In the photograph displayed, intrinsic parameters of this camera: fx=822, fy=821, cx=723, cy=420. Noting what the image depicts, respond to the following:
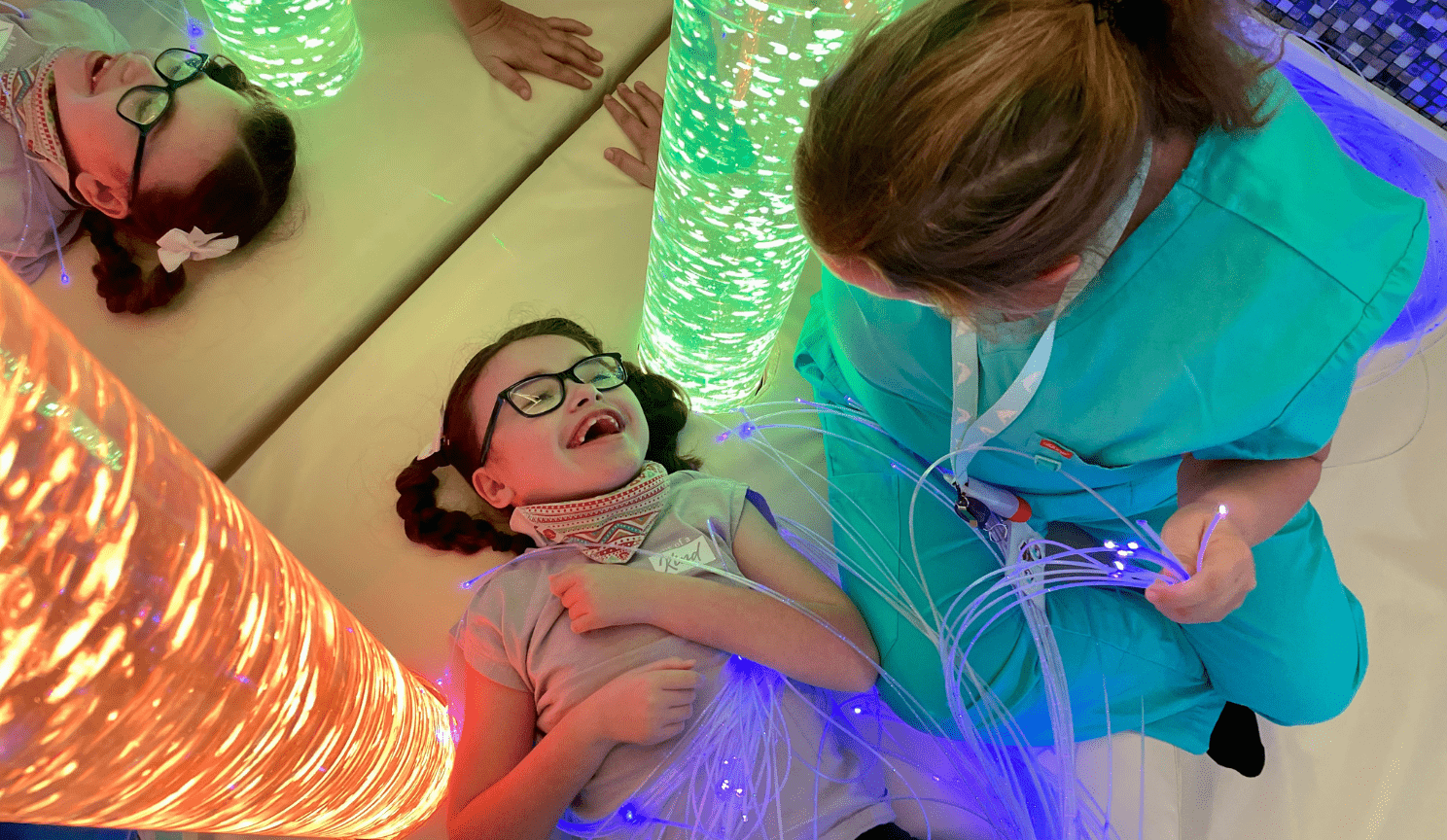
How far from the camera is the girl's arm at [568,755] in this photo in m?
0.94

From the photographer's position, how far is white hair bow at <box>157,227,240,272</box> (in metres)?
1.27

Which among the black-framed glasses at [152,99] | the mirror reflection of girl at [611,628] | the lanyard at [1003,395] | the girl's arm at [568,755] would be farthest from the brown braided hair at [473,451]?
the black-framed glasses at [152,99]

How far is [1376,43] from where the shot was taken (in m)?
1.06

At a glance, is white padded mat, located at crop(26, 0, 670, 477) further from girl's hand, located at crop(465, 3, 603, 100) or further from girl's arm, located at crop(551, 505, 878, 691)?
girl's arm, located at crop(551, 505, 878, 691)

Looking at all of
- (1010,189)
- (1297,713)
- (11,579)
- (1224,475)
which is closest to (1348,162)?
(1224,475)

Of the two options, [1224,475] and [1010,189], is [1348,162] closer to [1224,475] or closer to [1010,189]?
[1224,475]

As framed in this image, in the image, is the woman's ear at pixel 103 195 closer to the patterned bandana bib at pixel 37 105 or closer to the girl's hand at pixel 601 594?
the patterned bandana bib at pixel 37 105

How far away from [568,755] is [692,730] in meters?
0.15

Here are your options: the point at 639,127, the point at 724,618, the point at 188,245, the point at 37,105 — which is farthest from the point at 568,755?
the point at 37,105

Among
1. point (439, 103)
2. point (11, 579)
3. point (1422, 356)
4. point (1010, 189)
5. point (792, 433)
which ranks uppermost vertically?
point (1010, 189)

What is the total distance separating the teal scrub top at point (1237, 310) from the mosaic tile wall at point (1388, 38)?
0.45m

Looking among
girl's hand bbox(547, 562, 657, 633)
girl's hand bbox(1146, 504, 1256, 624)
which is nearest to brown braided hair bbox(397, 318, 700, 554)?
girl's hand bbox(547, 562, 657, 633)

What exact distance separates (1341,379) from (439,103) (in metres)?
1.47

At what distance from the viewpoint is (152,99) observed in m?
1.23
